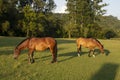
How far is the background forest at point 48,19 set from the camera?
2707 inches

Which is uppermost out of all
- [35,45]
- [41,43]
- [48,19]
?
[41,43]

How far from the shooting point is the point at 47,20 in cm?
7594

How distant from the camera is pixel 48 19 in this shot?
251 ft

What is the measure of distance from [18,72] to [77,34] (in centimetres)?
6420

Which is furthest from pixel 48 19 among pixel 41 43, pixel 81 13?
pixel 41 43

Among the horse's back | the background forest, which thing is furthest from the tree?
the horse's back

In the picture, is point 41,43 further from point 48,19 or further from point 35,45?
point 48,19

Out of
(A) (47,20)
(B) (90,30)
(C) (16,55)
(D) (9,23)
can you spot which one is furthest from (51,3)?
(C) (16,55)

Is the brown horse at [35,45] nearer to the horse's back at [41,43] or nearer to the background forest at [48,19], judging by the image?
the horse's back at [41,43]

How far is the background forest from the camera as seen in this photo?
226 feet

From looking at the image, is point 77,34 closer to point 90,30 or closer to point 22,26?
point 90,30

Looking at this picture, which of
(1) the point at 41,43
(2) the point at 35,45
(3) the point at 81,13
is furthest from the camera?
(3) the point at 81,13

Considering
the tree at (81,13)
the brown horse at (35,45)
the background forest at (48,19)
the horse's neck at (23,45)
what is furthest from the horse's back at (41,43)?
the tree at (81,13)

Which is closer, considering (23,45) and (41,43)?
(23,45)
